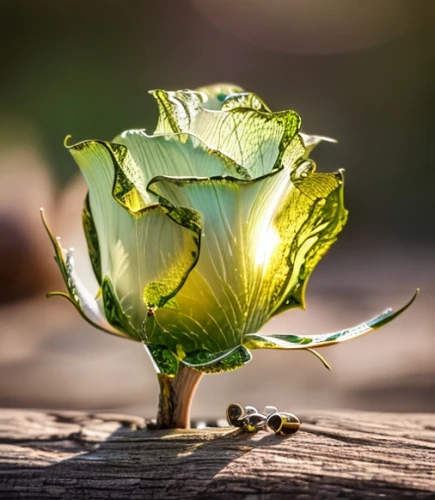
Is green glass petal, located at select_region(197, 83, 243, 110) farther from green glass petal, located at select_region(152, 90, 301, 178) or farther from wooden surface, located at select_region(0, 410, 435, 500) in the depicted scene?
wooden surface, located at select_region(0, 410, 435, 500)

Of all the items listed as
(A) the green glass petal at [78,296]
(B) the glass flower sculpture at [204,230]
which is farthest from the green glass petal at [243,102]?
(A) the green glass petal at [78,296]

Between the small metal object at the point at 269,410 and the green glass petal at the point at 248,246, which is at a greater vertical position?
the green glass petal at the point at 248,246

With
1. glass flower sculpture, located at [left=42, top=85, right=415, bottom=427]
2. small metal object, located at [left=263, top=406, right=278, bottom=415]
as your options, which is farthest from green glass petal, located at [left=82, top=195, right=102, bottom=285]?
small metal object, located at [left=263, top=406, right=278, bottom=415]

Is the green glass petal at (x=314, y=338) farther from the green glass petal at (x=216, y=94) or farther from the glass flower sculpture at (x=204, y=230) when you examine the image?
the green glass petal at (x=216, y=94)

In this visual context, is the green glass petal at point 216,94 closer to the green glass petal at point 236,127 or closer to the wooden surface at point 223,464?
the green glass petal at point 236,127

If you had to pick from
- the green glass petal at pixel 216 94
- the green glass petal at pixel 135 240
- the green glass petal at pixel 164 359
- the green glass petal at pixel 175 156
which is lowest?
the green glass petal at pixel 164 359

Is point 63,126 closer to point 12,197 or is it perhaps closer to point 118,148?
point 12,197

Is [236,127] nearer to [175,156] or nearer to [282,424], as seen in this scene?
A: [175,156]
